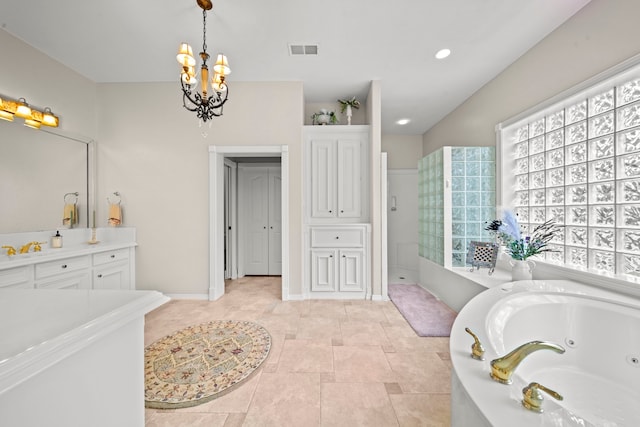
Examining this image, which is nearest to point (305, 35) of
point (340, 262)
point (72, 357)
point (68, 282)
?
point (340, 262)

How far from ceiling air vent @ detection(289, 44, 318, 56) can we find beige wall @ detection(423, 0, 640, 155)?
2168mm

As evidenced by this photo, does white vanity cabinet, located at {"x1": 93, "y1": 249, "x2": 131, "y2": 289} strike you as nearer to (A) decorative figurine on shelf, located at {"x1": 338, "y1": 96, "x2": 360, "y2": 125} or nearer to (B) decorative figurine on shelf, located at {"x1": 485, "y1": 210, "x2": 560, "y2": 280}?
(A) decorative figurine on shelf, located at {"x1": 338, "y1": 96, "x2": 360, "y2": 125}

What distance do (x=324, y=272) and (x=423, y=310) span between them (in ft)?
4.19

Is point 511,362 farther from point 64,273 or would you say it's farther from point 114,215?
point 114,215

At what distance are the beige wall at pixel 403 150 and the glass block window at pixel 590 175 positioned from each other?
2458 millimetres

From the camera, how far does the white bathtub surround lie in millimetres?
475

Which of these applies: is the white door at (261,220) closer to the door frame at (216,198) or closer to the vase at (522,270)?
the door frame at (216,198)

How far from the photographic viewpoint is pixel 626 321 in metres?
1.39

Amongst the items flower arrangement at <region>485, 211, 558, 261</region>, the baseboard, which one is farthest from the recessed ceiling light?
the baseboard

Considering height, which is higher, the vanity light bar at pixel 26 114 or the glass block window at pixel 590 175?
the vanity light bar at pixel 26 114

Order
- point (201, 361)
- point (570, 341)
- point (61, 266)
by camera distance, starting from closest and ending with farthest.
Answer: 1. point (570, 341)
2. point (201, 361)
3. point (61, 266)

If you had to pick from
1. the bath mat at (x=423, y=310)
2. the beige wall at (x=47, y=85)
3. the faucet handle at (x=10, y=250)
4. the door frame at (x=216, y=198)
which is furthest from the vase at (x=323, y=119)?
the faucet handle at (x=10, y=250)

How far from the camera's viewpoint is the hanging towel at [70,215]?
283 cm

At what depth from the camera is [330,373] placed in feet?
5.86
